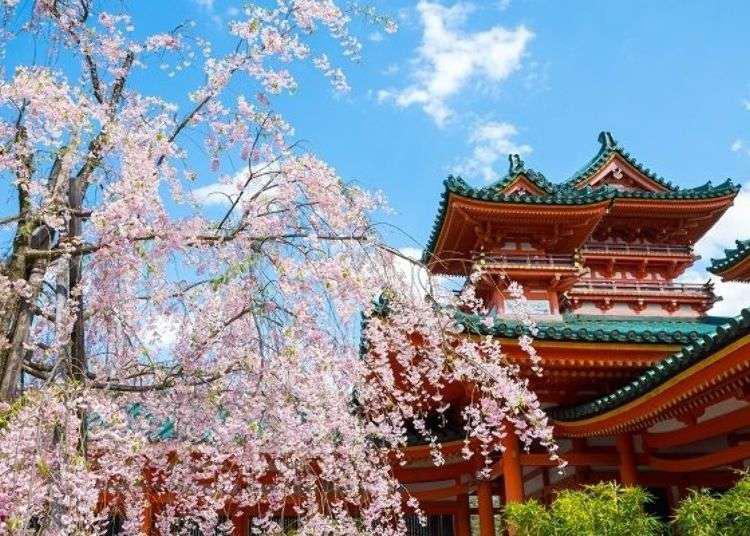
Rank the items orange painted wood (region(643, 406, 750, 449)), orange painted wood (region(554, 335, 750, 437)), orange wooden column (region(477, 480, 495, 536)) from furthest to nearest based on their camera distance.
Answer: orange wooden column (region(477, 480, 495, 536)) < orange painted wood (region(643, 406, 750, 449)) < orange painted wood (region(554, 335, 750, 437))

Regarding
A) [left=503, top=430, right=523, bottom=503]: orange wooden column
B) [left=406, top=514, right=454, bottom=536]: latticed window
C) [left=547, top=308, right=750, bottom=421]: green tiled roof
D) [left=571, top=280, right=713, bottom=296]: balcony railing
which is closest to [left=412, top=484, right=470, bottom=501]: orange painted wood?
[left=406, top=514, right=454, bottom=536]: latticed window

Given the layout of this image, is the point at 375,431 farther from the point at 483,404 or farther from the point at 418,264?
the point at 418,264

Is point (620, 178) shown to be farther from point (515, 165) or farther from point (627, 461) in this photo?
Result: point (627, 461)

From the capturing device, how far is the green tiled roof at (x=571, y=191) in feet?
48.2


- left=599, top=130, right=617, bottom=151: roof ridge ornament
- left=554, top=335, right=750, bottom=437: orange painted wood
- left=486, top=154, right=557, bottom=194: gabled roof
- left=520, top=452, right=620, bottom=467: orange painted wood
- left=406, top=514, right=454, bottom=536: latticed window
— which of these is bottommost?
left=406, top=514, right=454, bottom=536: latticed window

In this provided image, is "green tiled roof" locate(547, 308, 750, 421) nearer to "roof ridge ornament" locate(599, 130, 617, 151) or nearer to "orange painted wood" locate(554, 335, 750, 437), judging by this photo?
"orange painted wood" locate(554, 335, 750, 437)

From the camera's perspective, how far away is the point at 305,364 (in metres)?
5.83

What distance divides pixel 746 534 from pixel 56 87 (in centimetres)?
616

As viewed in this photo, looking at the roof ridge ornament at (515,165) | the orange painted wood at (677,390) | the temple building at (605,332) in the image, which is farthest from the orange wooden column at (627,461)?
the roof ridge ornament at (515,165)

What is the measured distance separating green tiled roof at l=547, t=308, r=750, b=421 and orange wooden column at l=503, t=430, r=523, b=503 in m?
0.87

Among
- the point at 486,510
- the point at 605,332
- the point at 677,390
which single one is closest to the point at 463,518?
the point at 486,510

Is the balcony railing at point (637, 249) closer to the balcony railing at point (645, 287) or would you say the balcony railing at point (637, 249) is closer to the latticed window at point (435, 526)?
the balcony railing at point (645, 287)

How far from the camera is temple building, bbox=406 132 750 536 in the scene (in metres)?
7.46

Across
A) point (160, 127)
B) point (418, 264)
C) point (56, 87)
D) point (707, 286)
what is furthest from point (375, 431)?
point (707, 286)
